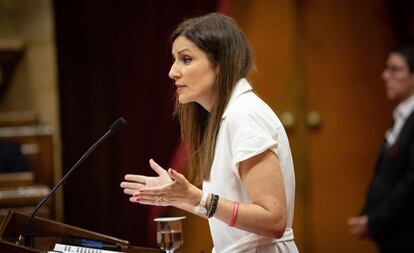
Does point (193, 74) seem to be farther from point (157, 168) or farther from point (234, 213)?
point (234, 213)

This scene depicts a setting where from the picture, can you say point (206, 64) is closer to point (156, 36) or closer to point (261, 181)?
point (261, 181)

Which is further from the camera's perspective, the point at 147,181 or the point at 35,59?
the point at 35,59

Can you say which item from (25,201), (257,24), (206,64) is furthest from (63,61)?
(206,64)

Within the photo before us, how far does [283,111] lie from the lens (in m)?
4.15

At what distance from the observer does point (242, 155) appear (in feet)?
5.44

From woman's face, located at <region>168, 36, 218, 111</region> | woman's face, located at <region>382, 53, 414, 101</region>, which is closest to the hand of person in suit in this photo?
woman's face, located at <region>382, 53, 414, 101</region>

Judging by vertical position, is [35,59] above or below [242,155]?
above

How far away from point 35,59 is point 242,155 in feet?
8.39

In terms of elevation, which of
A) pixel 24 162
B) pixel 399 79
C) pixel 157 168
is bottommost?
pixel 24 162

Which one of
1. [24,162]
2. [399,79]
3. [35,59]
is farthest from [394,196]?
[35,59]

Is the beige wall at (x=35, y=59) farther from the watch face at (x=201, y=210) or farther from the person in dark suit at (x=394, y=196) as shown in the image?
the watch face at (x=201, y=210)

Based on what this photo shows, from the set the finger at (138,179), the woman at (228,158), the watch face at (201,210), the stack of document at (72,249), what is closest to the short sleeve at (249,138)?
the woman at (228,158)

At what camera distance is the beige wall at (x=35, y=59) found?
3.95m

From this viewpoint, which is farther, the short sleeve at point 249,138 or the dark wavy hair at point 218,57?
the dark wavy hair at point 218,57
